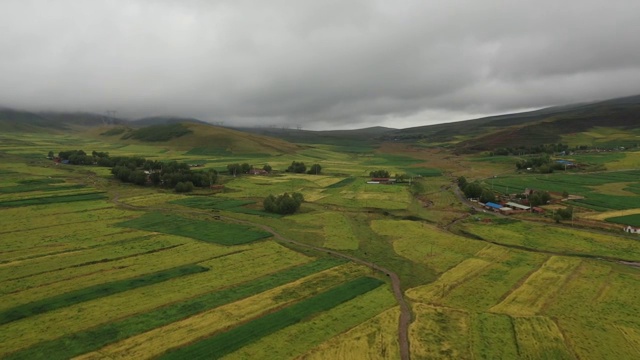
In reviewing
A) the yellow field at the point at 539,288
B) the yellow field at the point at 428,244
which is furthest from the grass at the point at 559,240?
the yellow field at the point at 428,244

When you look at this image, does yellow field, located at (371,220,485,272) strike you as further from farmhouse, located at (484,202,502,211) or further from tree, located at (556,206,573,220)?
tree, located at (556,206,573,220)

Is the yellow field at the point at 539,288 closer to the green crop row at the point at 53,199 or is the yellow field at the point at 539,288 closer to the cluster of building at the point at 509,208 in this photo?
the cluster of building at the point at 509,208

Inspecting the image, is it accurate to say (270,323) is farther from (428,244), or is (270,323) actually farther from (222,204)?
(222,204)

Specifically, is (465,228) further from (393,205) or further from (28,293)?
(28,293)

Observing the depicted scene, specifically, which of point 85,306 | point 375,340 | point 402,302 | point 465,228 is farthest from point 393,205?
point 85,306

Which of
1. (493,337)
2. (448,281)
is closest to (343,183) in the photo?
(448,281)
